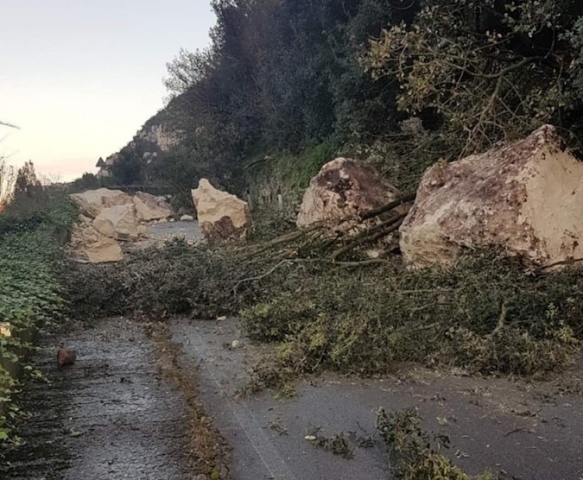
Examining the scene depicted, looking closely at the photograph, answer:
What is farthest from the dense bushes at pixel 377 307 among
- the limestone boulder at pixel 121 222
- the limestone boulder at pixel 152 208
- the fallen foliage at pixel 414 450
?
the limestone boulder at pixel 152 208

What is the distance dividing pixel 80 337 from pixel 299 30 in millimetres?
12437

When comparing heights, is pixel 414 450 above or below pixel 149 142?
below

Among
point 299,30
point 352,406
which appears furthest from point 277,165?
point 352,406

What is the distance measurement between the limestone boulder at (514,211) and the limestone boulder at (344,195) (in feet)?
4.37

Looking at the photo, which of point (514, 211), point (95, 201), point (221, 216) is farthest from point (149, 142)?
point (514, 211)

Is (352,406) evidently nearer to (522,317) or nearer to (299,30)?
(522,317)

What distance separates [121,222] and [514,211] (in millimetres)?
12283

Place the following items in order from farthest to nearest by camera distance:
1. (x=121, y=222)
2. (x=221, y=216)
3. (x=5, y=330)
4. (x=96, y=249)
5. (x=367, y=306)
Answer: (x=121, y=222) → (x=221, y=216) → (x=96, y=249) → (x=367, y=306) → (x=5, y=330)

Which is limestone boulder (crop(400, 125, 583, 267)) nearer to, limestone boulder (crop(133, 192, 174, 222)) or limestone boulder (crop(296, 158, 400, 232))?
limestone boulder (crop(296, 158, 400, 232))

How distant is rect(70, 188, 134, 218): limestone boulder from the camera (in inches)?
772

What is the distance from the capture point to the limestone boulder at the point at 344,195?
8.70 metres

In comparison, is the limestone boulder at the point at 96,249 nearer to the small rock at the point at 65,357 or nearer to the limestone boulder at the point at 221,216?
the limestone boulder at the point at 221,216

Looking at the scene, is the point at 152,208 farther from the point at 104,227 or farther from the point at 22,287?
the point at 22,287

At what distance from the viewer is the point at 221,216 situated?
13.7 meters
